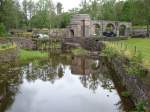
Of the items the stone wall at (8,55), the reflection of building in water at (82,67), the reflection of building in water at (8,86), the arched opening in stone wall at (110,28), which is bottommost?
the reflection of building in water at (82,67)

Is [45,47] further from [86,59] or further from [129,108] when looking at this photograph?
[129,108]

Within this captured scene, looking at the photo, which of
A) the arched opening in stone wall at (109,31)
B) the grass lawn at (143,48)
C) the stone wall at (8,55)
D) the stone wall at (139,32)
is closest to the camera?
the grass lawn at (143,48)

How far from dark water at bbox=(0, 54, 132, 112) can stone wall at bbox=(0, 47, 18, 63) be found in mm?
2517

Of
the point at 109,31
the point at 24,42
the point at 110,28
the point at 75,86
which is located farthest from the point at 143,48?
the point at 110,28

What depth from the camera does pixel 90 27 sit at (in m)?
72.8

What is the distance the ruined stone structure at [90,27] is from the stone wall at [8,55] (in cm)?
3193

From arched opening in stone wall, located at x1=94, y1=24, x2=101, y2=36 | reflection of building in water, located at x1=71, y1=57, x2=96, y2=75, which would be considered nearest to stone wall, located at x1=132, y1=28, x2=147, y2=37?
arched opening in stone wall, located at x1=94, y1=24, x2=101, y2=36

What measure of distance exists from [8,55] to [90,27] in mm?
36531

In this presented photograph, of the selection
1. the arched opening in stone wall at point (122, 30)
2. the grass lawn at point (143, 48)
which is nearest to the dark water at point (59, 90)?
the grass lawn at point (143, 48)

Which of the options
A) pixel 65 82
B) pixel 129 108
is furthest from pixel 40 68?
pixel 129 108

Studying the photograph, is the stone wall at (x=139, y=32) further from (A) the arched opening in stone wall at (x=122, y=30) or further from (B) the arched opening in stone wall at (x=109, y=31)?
(B) the arched opening in stone wall at (x=109, y=31)

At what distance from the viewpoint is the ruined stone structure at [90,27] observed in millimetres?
71812

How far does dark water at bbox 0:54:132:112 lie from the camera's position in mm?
19625

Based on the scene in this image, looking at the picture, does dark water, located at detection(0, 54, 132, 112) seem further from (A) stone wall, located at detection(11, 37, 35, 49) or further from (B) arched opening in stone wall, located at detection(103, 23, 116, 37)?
(B) arched opening in stone wall, located at detection(103, 23, 116, 37)
